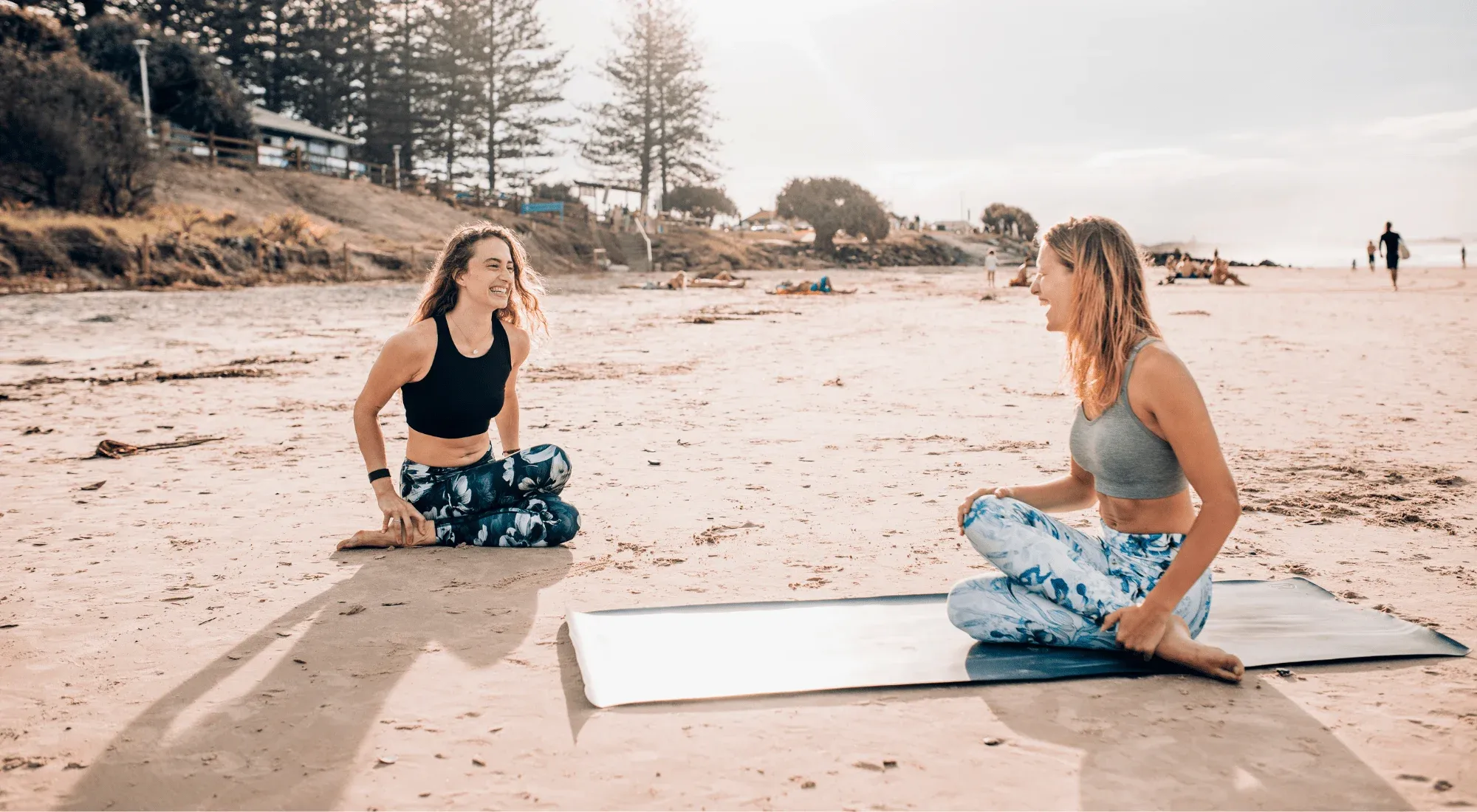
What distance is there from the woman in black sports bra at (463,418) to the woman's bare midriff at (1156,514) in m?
2.37

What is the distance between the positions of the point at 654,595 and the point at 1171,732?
1907mm

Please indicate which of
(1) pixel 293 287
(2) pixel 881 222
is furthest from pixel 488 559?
(2) pixel 881 222

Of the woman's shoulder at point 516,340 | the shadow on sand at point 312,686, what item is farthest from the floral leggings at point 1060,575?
the woman's shoulder at point 516,340

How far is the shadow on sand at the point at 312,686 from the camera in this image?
2.40 m

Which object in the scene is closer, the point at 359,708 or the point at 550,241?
the point at 359,708

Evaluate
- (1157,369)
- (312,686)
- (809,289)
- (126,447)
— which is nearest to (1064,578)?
(1157,369)

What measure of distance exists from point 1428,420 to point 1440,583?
4.11 metres

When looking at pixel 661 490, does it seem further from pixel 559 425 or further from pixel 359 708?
pixel 359 708

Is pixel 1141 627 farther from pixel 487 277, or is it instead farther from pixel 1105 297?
pixel 487 277

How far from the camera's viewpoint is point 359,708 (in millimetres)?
2828

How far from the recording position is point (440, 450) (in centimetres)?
451

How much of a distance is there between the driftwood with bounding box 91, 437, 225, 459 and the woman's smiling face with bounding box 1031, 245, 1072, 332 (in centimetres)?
568

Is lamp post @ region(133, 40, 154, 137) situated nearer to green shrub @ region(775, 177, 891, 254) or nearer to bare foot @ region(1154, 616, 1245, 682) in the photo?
green shrub @ region(775, 177, 891, 254)

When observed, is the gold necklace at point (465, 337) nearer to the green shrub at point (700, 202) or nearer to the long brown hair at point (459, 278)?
the long brown hair at point (459, 278)
